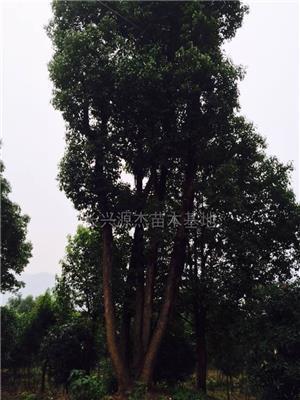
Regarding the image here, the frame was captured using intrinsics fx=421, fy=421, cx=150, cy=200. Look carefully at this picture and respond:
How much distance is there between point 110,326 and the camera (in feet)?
50.3

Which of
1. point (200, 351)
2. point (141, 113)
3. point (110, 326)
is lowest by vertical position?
point (200, 351)

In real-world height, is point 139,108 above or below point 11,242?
above

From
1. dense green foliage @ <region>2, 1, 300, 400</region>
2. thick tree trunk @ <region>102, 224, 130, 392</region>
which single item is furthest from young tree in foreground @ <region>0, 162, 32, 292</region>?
thick tree trunk @ <region>102, 224, 130, 392</region>

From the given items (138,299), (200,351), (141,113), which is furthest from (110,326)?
(141,113)

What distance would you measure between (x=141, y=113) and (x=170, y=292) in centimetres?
676

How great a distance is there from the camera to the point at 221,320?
762 inches

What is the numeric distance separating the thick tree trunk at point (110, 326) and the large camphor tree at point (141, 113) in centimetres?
4

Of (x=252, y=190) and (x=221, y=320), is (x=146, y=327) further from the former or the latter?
(x=252, y=190)

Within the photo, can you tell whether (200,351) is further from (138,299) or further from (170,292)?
(170,292)

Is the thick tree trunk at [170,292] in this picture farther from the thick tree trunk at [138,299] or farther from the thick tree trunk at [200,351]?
the thick tree trunk at [200,351]

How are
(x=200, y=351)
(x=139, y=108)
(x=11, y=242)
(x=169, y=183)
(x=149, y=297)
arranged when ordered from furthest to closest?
(x=11, y=242), (x=200, y=351), (x=169, y=183), (x=149, y=297), (x=139, y=108)

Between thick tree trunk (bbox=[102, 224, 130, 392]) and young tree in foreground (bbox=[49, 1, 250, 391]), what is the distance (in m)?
0.04

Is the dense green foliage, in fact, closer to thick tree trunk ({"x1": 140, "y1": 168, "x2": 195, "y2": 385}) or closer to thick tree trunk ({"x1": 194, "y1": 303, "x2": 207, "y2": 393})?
thick tree trunk ({"x1": 140, "y1": 168, "x2": 195, "y2": 385})

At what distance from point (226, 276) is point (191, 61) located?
349 inches
